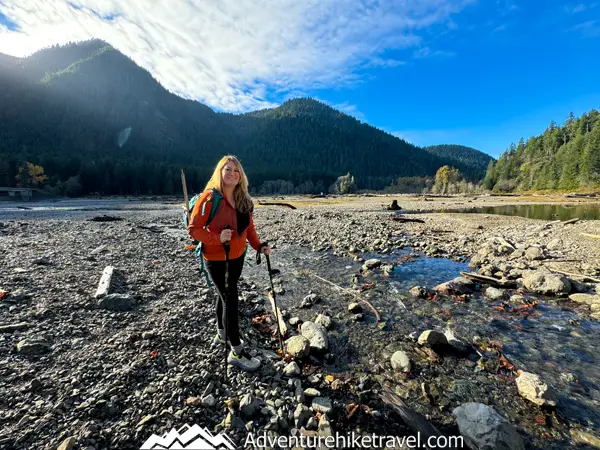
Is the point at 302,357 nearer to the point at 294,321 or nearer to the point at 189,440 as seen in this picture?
the point at 294,321

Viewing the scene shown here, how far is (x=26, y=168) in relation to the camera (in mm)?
79875

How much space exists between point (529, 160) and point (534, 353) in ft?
553

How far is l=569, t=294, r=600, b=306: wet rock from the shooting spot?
790 centimetres

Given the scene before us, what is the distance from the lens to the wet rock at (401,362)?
504 cm

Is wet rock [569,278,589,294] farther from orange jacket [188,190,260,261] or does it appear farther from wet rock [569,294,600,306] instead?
orange jacket [188,190,260,261]

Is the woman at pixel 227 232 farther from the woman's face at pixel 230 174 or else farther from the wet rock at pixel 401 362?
the wet rock at pixel 401 362

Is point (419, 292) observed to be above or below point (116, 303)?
below

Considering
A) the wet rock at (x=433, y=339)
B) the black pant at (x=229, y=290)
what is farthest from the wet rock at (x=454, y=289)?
the black pant at (x=229, y=290)

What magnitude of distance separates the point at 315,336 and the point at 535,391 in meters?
3.81

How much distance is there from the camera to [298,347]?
5.21 metres

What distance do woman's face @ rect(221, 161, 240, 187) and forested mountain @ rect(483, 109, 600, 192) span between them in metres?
126

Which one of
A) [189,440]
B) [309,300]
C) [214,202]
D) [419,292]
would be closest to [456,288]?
[419,292]

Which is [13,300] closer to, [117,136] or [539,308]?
[539,308]

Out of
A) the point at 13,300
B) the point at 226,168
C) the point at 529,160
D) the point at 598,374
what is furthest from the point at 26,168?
the point at 529,160
